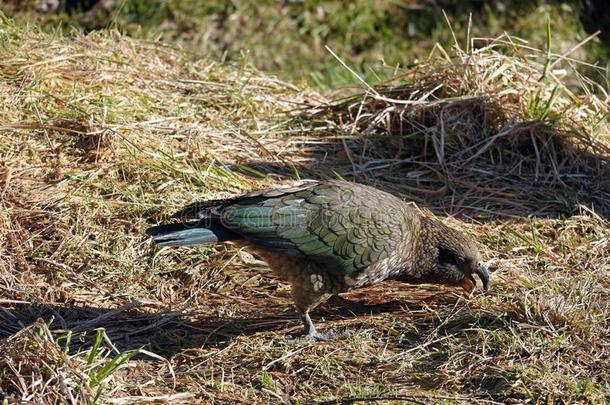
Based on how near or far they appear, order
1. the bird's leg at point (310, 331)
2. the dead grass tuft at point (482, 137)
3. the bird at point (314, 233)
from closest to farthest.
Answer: the bird at point (314, 233) < the bird's leg at point (310, 331) < the dead grass tuft at point (482, 137)

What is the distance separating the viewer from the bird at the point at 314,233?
450cm

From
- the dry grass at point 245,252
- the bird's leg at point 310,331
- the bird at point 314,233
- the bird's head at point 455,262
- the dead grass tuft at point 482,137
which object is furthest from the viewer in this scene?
the dead grass tuft at point 482,137

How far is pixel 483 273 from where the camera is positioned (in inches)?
192

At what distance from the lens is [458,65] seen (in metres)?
6.50

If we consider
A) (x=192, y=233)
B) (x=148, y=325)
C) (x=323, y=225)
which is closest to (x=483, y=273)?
(x=323, y=225)

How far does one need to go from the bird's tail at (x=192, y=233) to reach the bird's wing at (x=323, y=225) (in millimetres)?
52

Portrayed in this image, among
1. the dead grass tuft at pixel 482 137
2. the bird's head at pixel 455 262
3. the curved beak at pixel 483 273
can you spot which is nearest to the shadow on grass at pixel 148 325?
the bird's head at pixel 455 262

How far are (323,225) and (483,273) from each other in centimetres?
87

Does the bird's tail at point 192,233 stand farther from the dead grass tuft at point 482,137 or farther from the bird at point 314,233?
the dead grass tuft at point 482,137

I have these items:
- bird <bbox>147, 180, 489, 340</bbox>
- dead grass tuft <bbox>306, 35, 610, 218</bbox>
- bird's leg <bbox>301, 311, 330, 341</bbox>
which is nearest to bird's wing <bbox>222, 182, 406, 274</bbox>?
bird <bbox>147, 180, 489, 340</bbox>

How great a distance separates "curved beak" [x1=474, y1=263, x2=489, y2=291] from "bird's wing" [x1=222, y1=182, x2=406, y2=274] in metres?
0.45

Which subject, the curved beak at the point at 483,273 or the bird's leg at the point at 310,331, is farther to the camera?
the curved beak at the point at 483,273

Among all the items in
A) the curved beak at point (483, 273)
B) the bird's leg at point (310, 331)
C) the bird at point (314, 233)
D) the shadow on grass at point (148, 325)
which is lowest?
the shadow on grass at point (148, 325)

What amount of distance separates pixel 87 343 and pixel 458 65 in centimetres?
319
